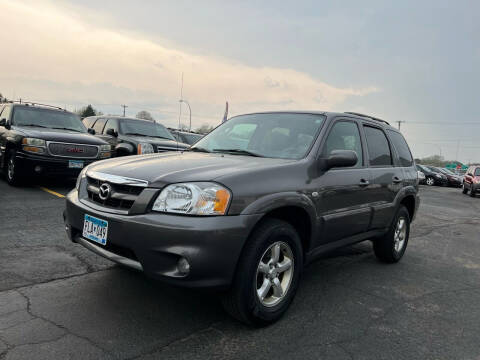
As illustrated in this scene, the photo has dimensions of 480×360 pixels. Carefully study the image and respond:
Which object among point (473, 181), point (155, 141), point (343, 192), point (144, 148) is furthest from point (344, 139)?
point (473, 181)

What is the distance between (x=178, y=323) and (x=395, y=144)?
3.60m

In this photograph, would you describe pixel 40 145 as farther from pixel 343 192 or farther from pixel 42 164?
pixel 343 192

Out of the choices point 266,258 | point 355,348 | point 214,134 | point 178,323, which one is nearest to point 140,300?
point 178,323

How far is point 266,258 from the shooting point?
303 cm

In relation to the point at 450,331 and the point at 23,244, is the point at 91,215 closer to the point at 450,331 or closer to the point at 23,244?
the point at 23,244

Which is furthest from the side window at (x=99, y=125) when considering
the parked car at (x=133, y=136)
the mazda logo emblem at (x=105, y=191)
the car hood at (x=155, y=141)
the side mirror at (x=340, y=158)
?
the side mirror at (x=340, y=158)

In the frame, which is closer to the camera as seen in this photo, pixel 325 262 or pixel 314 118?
pixel 314 118

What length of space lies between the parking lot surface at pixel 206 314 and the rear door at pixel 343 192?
24.8 inches

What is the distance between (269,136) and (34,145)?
558cm

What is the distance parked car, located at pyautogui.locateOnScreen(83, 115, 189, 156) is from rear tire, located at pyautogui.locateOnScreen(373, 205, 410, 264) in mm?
5589

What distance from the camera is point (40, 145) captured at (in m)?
7.62

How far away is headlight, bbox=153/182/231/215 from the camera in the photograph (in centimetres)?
263

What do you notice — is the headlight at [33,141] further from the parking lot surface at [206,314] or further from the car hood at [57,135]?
the parking lot surface at [206,314]

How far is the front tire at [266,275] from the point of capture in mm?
2742
